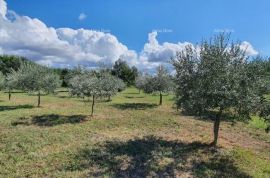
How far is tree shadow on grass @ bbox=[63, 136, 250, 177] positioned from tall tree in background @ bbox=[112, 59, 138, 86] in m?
79.8

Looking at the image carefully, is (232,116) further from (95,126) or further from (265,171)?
(95,126)

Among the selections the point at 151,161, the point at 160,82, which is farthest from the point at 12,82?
the point at 151,161

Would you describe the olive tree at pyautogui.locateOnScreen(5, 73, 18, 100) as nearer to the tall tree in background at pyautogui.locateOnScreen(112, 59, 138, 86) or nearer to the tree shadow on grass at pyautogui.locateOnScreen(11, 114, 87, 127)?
the tree shadow on grass at pyautogui.locateOnScreen(11, 114, 87, 127)

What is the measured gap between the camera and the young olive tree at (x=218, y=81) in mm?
17438

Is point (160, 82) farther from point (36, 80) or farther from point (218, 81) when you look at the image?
point (218, 81)

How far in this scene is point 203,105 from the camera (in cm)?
1792

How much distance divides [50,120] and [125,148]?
10011 millimetres

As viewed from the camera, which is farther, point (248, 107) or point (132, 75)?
point (132, 75)

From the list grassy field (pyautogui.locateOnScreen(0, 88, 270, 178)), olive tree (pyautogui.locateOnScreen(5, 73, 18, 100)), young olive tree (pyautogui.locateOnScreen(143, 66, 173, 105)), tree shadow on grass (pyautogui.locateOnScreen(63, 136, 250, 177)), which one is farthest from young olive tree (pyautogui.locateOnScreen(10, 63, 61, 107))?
tree shadow on grass (pyautogui.locateOnScreen(63, 136, 250, 177))

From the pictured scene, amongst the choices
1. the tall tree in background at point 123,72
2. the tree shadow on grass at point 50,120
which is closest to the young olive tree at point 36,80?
the tree shadow on grass at point 50,120

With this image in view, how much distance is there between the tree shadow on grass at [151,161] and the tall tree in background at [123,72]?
79.8 m

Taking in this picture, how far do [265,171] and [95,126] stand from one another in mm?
12591

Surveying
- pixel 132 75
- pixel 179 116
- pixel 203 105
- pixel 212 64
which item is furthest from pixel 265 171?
pixel 132 75

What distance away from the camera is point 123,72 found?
10019 cm
